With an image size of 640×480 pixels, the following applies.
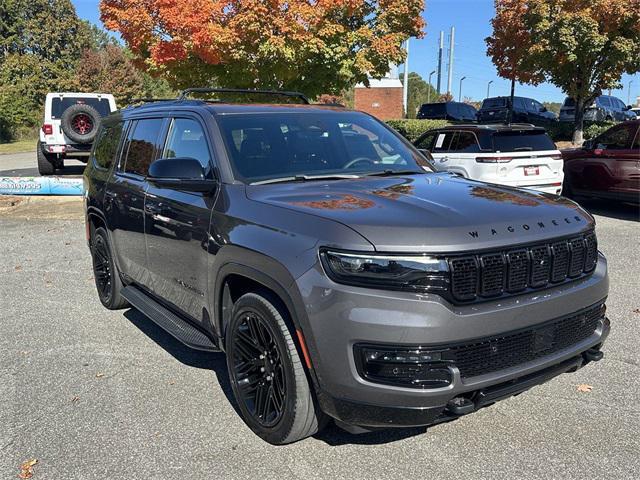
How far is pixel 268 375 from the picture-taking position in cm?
318

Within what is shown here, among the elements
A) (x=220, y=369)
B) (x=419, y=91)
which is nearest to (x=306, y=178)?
(x=220, y=369)

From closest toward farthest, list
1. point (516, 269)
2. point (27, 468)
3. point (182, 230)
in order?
point (516, 269) < point (27, 468) < point (182, 230)

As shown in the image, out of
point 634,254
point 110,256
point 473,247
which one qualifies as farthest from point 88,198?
point 634,254

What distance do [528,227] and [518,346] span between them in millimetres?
584

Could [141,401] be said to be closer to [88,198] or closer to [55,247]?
[88,198]

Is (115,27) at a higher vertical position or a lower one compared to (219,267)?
higher

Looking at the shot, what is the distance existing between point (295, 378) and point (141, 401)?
1437mm

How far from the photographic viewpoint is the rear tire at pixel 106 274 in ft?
17.8

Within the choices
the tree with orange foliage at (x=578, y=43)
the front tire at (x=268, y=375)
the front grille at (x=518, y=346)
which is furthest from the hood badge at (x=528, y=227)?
the tree with orange foliage at (x=578, y=43)

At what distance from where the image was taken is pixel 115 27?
15562 millimetres

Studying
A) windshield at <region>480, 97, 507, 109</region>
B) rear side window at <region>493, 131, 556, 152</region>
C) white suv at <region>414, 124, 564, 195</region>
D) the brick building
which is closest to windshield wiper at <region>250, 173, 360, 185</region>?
white suv at <region>414, 124, 564, 195</region>

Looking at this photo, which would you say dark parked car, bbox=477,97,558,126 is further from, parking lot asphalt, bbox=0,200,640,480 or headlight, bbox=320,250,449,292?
headlight, bbox=320,250,449,292

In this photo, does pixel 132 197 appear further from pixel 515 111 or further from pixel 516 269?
pixel 515 111

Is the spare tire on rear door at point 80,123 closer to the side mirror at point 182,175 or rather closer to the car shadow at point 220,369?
the car shadow at point 220,369
